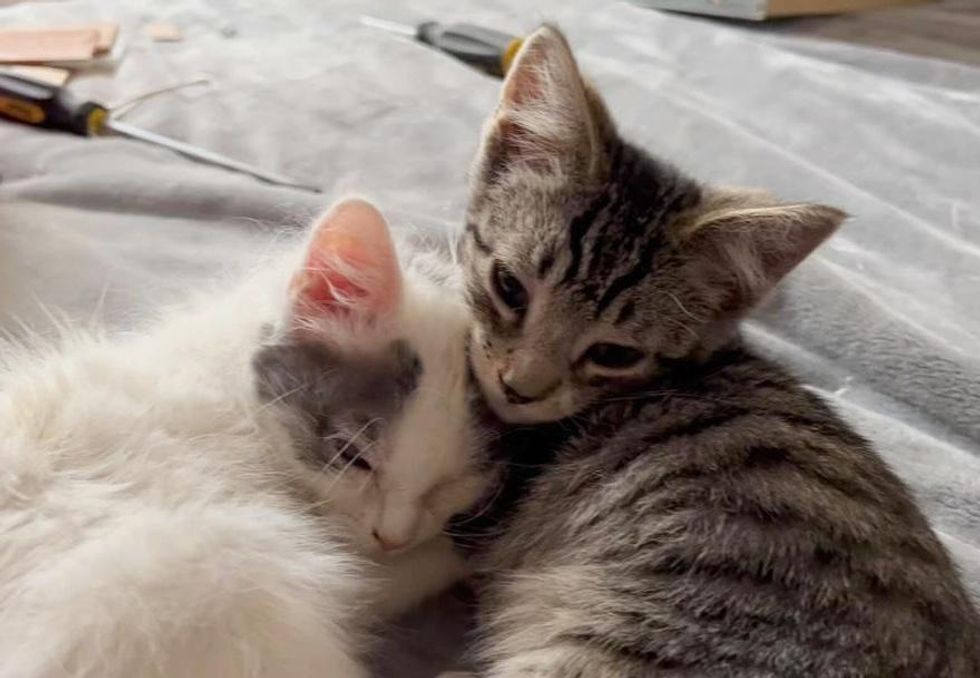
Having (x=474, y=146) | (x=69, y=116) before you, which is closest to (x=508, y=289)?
(x=474, y=146)

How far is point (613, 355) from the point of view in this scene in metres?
1.12

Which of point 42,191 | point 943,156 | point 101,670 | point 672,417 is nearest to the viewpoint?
point 101,670

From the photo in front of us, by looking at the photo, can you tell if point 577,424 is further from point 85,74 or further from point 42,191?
point 85,74

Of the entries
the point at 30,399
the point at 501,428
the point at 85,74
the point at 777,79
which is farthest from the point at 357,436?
the point at 777,79

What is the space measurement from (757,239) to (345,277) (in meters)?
0.40

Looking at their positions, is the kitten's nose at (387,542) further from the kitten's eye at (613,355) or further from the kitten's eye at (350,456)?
the kitten's eye at (613,355)

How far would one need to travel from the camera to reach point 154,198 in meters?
1.58

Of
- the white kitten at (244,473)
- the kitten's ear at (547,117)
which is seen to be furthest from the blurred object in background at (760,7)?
the white kitten at (244,473)

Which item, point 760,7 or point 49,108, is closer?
point 49,108

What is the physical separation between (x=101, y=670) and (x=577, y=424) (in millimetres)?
507

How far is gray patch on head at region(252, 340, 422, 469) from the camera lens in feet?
3.44

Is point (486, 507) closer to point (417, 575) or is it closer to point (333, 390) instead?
point (417, 575)

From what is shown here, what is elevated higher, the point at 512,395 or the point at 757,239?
the point at 757,239

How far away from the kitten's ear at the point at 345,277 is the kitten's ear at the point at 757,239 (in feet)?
0.98
